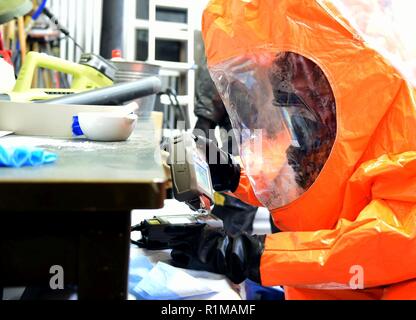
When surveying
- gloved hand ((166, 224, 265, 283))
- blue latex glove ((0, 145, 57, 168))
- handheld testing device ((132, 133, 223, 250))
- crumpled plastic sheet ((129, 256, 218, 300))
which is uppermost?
blue latex glove ((0, 145, 57, 168))

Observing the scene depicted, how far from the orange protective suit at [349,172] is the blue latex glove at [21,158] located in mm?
563

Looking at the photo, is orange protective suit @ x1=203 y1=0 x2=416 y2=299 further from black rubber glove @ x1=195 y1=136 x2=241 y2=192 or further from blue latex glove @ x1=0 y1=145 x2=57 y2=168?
blue latex glove @ x1=0 y1=145 x2=57 y2=168

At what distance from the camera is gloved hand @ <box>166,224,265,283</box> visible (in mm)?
899

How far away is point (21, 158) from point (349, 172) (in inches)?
27.6

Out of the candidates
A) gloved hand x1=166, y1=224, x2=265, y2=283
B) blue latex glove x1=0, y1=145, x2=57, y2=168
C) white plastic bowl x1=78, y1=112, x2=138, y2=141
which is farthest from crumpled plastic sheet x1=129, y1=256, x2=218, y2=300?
blue latex glove x1=0, y1=145, x2=57, y2=168

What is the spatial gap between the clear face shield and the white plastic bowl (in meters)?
0.39

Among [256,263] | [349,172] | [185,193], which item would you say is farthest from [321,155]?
[185,193]

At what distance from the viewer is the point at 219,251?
90cm

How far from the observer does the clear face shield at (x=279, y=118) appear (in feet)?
3.27

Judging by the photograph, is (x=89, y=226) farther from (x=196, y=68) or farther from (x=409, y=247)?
(x=196, y=68)

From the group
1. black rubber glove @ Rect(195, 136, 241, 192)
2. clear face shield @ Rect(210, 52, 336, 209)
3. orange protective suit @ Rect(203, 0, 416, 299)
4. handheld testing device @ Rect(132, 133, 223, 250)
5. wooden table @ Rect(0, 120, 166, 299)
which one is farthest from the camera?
black rubber glove @ Rect(195, 136, 241, 192)

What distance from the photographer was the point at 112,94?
1.28 metres

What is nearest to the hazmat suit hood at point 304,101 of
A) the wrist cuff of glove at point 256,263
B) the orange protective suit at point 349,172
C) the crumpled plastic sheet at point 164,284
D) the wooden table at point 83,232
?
the orange protective suit at point 349,172

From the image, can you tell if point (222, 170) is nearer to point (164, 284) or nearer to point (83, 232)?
point (164, 284)
